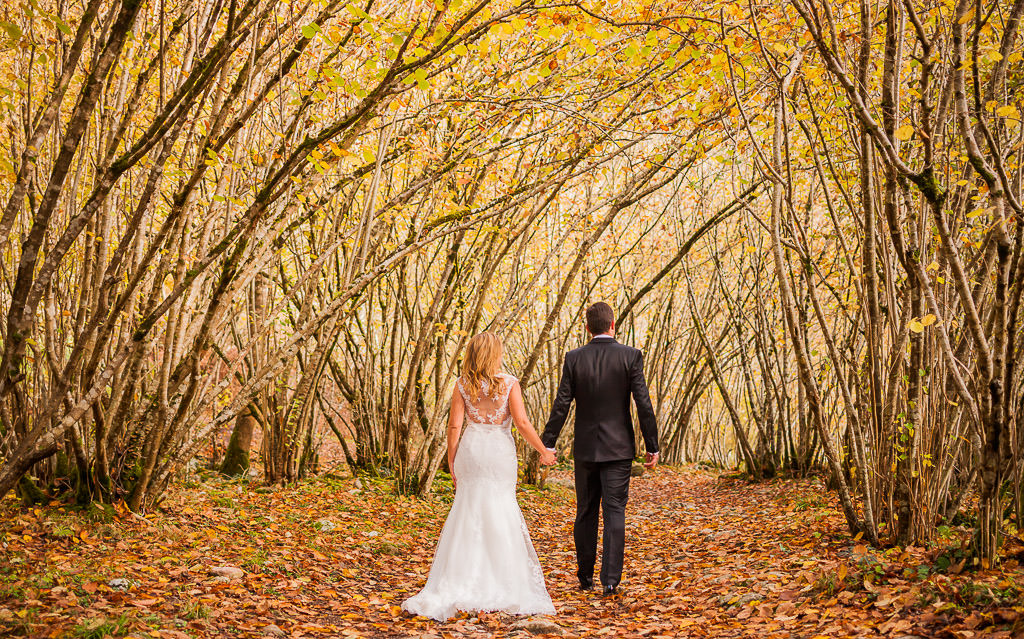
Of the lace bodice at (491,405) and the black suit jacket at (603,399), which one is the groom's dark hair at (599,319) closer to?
the black suit jacket at (603,399)

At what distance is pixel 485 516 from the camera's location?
4.90 m

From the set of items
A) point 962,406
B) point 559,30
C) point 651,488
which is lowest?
point 651,488

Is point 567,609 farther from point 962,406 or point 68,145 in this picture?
point 68,145

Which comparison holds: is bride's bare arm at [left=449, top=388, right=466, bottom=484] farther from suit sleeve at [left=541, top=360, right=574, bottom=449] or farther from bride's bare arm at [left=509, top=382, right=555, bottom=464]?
suit sleeve at [left=541, top=360, right=574, bottom=449]

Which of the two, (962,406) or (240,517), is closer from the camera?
(962,406)

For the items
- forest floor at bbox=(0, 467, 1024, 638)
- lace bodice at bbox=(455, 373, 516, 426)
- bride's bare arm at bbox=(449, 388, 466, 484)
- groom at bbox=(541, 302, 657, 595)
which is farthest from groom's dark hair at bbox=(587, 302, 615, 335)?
forest floor at bbox=(0, 467, 1024, 638)

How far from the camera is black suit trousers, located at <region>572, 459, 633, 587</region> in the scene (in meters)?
5.01

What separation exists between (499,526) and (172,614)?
77.7 inches

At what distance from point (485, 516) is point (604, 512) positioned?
83 cm

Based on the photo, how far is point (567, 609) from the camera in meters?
4.82

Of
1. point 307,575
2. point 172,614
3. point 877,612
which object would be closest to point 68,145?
point 172,614

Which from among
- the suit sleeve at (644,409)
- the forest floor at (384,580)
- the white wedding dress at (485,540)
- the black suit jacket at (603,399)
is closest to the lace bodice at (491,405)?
the white wedding dress at (485,540)

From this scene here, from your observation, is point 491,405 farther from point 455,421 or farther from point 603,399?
Result: point 603,399

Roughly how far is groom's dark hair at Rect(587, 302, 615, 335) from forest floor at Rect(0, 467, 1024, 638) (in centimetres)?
186
